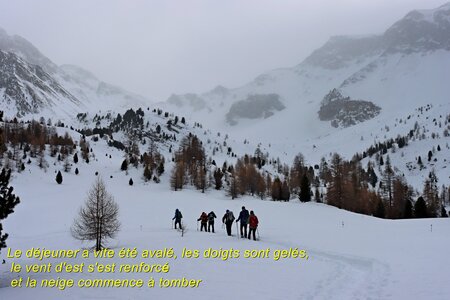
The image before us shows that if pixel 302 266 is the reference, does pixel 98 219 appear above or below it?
above

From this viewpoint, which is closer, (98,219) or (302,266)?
(302,266)

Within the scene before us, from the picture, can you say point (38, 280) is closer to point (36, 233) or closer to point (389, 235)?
point (389, 235)

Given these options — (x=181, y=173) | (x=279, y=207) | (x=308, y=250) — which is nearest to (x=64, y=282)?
(x=308, y=250)

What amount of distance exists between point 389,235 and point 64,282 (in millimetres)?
25924

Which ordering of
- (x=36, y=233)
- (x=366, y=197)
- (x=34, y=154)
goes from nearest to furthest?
(x=36, y=233) < (x=366, y=197) < (x=34, y=154)

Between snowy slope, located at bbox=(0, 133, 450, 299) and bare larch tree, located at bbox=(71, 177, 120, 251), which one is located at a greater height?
bare larch tree, located at bbox=(71, 177, 120, 251)

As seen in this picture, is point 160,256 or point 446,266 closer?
point 446,266

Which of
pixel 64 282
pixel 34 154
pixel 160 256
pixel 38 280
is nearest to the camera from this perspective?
pixel 64 282

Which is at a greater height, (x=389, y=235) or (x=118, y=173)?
(x=118, y=173)

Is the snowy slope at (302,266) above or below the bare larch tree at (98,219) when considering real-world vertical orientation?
below

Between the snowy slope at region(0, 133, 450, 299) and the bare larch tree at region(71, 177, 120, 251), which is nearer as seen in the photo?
the snowy slope at region(0, 133, 450, 299)

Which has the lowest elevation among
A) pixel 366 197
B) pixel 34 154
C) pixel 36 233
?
pixel 36 233

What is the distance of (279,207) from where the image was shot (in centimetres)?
6769

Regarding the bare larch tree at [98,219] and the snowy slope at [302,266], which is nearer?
the snowy slope at [302,266]
